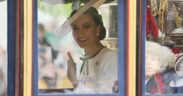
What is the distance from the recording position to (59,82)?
122 inches

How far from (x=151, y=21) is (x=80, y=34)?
0.42 meters

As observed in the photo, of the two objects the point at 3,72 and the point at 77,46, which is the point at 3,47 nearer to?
the point at 3,72

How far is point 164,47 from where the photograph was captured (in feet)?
10.5

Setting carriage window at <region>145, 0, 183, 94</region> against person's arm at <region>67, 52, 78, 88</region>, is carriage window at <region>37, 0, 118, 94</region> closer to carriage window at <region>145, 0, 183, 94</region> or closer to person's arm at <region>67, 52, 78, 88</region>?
person's arm at <region>67, 52, 78, 88</region>

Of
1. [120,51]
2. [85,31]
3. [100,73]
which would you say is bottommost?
[100,73]

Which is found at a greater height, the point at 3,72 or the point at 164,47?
the point at 164,47

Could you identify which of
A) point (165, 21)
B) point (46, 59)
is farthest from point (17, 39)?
point (165, 21)

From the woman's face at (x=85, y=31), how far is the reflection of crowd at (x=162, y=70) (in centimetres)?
32

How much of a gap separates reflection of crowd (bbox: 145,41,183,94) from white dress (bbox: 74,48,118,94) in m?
0.21

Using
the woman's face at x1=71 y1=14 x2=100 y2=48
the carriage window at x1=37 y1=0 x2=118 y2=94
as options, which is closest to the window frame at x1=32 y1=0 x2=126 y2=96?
the carriage window at x1=37 y1=0 x2=118 y2=94

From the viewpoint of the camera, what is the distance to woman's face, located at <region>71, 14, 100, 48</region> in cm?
312

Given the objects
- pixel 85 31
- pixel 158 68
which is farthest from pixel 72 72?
pixel 158 68

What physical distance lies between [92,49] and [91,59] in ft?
0.19

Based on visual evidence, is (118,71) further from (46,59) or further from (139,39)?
(46,59)
